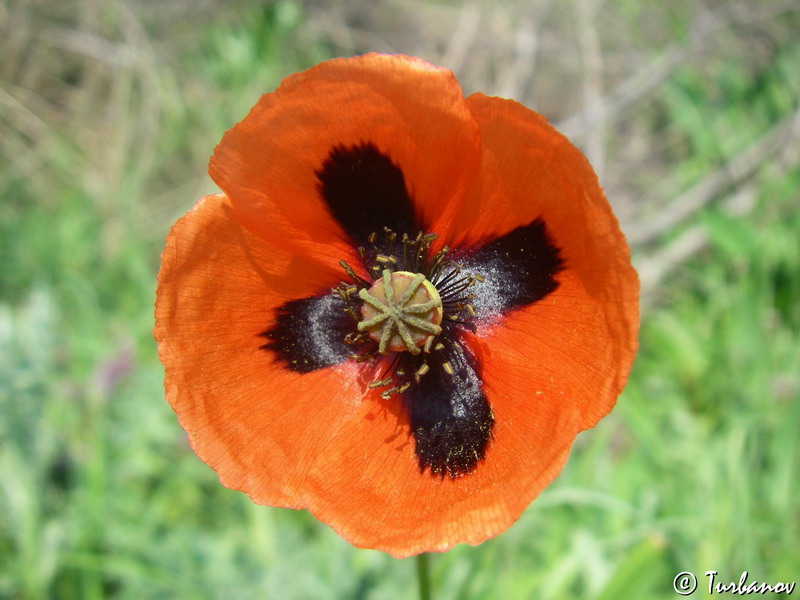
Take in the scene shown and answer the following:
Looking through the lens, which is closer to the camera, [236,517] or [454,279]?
[454,279]

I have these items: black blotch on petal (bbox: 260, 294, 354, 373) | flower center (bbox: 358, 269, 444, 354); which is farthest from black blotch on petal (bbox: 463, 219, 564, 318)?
black blotch on petal (bbox: 260, 294, 354, 373)

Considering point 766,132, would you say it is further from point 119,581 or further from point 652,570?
point 119,581

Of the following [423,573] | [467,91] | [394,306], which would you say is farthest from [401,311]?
[467,91]

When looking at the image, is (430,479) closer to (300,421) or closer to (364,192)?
(300,421)

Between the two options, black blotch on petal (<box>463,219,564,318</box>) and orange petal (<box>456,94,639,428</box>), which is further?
black blotch on petal (<box>463,219,564,318</box>)

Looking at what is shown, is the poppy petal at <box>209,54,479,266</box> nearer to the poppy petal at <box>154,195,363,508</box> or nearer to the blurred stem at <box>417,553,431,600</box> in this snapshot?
the poppy petal at <box>154,195,363,508</box>

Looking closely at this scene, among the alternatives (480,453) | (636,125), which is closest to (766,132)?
(636,125)

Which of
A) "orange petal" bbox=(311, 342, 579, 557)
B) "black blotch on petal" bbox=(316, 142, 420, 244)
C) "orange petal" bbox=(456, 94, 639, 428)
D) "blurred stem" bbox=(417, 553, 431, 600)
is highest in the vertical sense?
"black blotch on petal" bbox=(316, 142, 420, 244)
